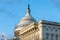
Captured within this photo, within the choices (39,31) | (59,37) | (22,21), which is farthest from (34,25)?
(22,21)

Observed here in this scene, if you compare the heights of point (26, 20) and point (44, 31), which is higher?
point (26, 20)

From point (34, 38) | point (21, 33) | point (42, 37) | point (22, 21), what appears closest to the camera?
point (42, 37)

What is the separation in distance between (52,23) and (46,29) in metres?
3.96

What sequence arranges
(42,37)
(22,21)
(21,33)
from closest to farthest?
1. (42,37)
2. (21,33)
3. (22,21)

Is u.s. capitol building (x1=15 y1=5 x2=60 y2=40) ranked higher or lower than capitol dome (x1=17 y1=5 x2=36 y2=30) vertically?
lower

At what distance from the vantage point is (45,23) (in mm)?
96875

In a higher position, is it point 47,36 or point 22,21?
point 22,21

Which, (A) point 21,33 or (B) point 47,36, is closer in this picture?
(B) point 47,36

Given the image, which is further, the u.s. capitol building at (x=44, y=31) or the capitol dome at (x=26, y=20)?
the capitol dome at (x=26, y=20)

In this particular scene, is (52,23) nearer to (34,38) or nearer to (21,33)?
(34,38)

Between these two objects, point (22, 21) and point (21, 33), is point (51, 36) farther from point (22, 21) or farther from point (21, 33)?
point (22, 21)

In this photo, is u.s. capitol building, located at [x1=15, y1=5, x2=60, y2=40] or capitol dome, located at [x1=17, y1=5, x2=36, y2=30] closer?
u.s. capitol building, located at [x1=15, y1=5, x2=60, y2=40]

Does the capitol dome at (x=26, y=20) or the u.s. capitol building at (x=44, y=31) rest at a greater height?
the capitol dome at (x=26, y=20)

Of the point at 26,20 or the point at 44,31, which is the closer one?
the point at 44,31
